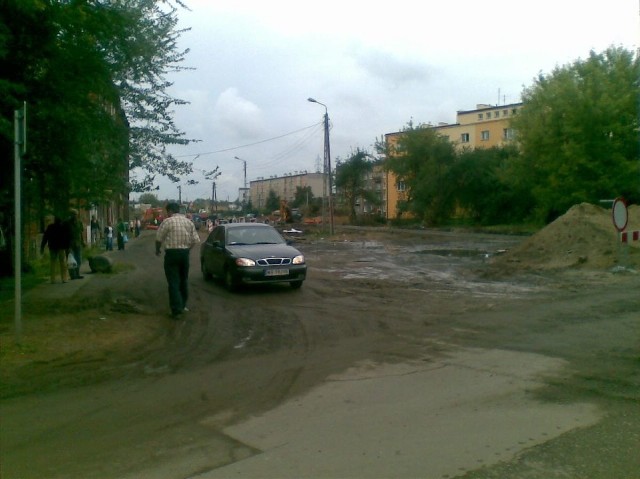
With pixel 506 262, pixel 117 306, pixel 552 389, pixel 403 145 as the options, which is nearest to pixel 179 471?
pixel 552 389

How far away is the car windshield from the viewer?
1523 centimetres

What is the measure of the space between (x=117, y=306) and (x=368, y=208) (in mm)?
68999

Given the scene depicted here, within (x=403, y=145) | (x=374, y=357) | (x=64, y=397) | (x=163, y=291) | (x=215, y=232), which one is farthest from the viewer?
(x=403, y=145)

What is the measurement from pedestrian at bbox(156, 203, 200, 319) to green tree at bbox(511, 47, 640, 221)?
3391 cm

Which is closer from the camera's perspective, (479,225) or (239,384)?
(239,384)

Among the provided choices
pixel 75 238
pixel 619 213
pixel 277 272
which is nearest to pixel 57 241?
pixel 75 238

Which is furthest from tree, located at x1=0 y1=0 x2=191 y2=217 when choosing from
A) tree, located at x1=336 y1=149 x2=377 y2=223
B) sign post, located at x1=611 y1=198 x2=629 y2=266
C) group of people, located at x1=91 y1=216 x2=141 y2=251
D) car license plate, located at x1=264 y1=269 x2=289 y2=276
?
tree, located at x1=336 y1=149 x2=377 y2=223

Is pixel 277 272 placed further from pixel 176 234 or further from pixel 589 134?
pixel 589 134

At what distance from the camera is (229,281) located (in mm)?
14305

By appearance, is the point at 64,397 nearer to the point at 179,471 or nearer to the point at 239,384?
the point at 239,384

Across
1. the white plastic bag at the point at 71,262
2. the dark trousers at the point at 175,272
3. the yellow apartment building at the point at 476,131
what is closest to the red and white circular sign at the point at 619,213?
the dark trousers at the point at 175,272

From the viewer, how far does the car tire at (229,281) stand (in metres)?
14.1

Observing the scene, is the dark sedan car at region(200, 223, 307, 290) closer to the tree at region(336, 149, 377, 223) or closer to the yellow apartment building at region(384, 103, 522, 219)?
the tree at region(336, 149, 377, 223)

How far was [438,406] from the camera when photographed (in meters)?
5.78
